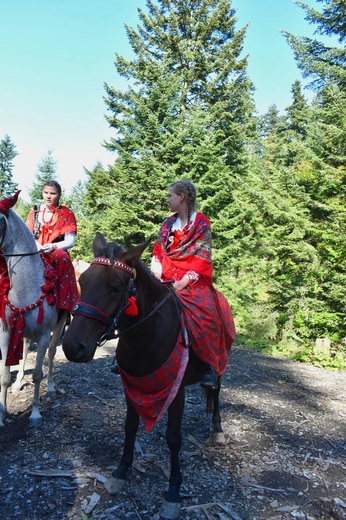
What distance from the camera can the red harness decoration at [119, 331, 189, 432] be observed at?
2887mm

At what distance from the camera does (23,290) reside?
13.6 ft

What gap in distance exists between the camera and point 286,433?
15.5 ft

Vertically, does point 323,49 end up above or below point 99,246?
above

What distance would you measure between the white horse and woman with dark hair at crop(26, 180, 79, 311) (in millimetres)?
391

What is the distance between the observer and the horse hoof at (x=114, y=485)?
10.2 ft

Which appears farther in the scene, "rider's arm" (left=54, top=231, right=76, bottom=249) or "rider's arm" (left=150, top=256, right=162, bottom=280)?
"rider's arm" (left=54, top=231, right=76, bottom=249)

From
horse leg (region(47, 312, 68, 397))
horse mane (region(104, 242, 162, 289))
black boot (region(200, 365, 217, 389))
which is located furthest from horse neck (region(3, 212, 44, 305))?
black boot (region(200, 365, 217, 389))

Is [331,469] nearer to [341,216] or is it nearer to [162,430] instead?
[162,430]

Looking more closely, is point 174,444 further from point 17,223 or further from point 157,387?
point 17,223

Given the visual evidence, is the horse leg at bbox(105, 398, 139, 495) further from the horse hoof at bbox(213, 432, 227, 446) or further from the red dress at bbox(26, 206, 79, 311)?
the red dress at bbox(26, 206, 79, 311)

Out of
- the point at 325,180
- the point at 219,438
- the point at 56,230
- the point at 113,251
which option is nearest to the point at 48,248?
the point at 56,230

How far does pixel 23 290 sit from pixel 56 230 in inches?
47.7

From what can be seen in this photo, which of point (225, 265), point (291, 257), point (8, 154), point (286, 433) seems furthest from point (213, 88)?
point (8, 154)

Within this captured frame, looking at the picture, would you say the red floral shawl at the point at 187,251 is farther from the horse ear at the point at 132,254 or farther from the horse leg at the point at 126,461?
the horse leg at the point at 126,461
